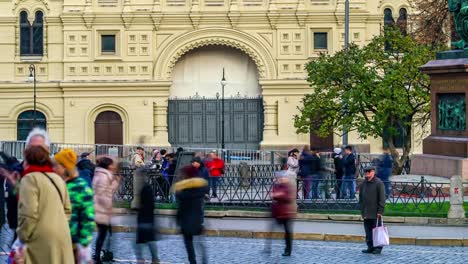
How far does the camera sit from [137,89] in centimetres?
5597

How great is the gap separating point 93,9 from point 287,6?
9596mm

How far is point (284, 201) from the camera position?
1883 cm

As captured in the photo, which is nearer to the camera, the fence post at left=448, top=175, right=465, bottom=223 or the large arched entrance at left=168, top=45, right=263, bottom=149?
the fence post at left=448, top=175, right=465, bottom=223

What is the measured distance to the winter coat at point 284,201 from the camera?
1870 cm

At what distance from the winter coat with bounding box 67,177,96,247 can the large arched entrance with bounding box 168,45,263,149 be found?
43.7 metres

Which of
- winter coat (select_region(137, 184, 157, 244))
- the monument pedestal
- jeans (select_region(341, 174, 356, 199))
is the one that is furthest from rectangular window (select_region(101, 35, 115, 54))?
winter coat (select_region(137, 184, 157, 244))

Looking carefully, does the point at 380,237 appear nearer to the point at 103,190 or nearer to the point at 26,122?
the point at 103,190

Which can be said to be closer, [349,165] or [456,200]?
[456,200]

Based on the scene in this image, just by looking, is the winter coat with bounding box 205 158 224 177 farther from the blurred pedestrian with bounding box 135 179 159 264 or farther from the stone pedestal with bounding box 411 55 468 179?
the blurred pedestrian with bounding box 135 179 159 264

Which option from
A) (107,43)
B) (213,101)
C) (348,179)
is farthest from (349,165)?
(107,43)

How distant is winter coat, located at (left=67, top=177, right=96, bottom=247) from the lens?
12.1 meters

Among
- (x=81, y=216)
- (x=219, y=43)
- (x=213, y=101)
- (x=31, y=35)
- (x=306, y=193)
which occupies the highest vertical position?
(x=31, y=35)

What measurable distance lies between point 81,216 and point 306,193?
638 inches

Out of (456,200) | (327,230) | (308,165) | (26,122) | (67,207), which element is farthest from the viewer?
(26,122)
